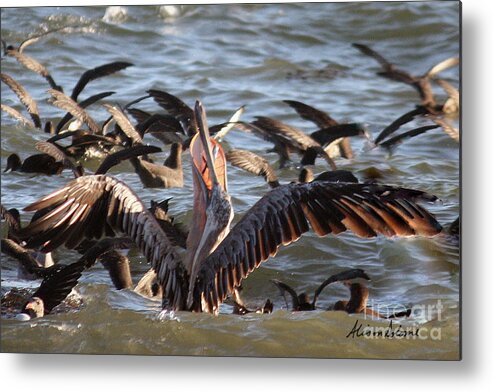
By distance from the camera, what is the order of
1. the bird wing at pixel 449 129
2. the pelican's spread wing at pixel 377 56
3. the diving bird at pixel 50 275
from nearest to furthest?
the bird wing at pixel 449 129 < the pelican's spread wing at pixel 377 56 < the diving bird at pixel 50 275

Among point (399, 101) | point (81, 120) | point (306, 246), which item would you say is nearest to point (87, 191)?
point (81, 120)

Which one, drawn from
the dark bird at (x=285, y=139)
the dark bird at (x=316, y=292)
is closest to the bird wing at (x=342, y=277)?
the dark bird at (x=316, y=292)

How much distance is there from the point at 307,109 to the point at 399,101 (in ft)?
1.01

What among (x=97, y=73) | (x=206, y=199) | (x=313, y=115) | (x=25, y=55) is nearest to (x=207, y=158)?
(x=206, y=199)

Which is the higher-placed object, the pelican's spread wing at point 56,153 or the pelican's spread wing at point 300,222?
the pelican's spread wing at point 56,153

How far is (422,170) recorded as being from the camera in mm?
3334

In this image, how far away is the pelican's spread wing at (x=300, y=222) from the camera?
130 inches

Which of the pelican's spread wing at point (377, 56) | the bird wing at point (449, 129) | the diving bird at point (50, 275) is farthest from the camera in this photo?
the diving bird at point (50, 275)

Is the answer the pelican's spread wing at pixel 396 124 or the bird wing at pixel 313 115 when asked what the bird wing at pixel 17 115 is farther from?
the pelican's spread wing at pixel 396 124

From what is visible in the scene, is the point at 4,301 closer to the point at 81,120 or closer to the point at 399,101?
the point at 81,120

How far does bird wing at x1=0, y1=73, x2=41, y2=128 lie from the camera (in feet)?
11.6

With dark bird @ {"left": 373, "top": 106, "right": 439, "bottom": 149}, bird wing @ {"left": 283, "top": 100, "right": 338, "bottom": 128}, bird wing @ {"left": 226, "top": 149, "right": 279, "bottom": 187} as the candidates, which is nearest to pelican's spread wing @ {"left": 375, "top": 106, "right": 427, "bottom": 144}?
dark bird @ {"left": 373, "top": 106, "right": 439, "bottom": 149}

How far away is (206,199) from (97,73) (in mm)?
591

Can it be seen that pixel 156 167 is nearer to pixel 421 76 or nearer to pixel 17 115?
pixel 17 115
